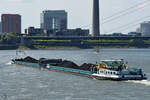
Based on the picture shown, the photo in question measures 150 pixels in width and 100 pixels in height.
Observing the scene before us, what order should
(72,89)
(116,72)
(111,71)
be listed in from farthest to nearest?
1. (111,71)
2. (116,72)
3. (72,89)

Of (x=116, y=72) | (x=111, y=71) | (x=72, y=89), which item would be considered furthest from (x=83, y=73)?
(x=72, y=89)

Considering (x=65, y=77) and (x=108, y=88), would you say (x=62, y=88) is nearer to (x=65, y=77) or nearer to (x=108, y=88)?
(x=108, y=88)

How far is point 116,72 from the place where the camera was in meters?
60.6

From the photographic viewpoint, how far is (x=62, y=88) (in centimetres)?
5625

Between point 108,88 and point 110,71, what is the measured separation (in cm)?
656

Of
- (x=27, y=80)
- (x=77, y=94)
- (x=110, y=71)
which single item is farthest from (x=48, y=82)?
(x=77, y=94)

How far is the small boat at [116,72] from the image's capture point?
60.5 meters

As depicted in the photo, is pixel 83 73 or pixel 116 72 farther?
pixel 83 73

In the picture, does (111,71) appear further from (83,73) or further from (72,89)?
(83,73)

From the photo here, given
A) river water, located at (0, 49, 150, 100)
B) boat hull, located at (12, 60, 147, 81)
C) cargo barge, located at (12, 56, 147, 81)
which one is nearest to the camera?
river water, located at (0, 49, 150, 100)

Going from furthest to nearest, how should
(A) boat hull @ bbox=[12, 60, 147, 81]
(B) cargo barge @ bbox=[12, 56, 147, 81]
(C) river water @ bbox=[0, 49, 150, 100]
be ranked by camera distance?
(B) cargo barge @ bbox=[12, 56, 147, 81] < (A) boat hull @ bbox=[12, 60, 147, 81] < (C) river water @ bbox=[0, 49, 150, 100]

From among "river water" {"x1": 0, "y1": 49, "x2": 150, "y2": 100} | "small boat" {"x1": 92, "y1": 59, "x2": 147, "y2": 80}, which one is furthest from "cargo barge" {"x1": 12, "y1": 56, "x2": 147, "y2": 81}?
"river water" {"x1": 0, "y1": 49, "x2": 150, "y2": 100}

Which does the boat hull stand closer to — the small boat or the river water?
the small boat

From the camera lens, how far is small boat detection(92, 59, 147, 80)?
6047 centimetres
